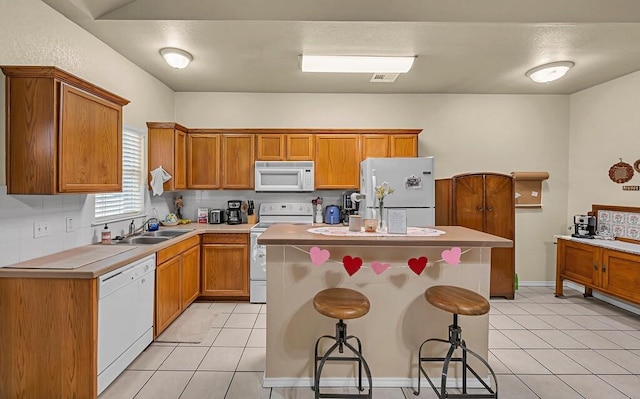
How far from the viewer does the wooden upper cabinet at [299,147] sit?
4410mm

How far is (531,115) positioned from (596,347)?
314 centimetres

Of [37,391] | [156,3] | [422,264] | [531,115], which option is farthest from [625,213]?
[37,391]

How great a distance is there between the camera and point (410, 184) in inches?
153

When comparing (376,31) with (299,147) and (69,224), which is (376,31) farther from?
(69,224)

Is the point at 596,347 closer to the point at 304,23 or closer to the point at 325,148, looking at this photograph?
the point at 325,148

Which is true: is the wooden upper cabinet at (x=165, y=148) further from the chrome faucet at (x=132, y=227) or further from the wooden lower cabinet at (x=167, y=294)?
the wooden lower cabinet at (x=167, y=294)

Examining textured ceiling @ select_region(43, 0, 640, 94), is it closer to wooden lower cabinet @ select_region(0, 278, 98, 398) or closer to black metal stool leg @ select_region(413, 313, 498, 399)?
wooden lower cabinet @ select_region(0, 278, 98, 398)

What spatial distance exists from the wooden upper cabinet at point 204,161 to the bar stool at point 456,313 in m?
3.22

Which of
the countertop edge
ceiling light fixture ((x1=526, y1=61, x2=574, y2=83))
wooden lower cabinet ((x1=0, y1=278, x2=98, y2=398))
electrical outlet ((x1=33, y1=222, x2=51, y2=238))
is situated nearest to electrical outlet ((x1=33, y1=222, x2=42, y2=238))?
electrical outlet ((x1=33, y1=222, x2=51, y2=238))

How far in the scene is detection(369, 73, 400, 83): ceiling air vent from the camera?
12.4 feet

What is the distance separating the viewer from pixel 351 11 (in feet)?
8.79

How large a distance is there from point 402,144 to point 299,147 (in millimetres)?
1378

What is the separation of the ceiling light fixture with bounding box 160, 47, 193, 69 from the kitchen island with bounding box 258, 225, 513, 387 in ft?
7.01

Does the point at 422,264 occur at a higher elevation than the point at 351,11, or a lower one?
lower
